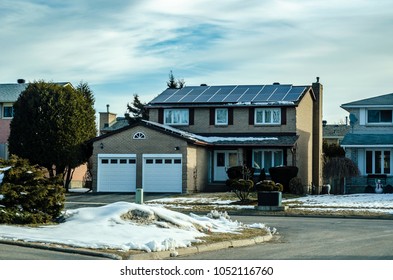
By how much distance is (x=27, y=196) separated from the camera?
2045 centimetres

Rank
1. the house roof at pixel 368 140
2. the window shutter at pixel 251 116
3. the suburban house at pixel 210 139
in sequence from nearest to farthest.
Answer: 1. the suburban house at pixel 210 139
2. the house roof at pixel 368 140
3. the window shutter at pixel 251 116

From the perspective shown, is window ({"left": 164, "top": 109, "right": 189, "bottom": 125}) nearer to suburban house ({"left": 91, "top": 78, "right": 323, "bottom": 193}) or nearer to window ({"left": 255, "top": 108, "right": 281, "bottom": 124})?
suburban house ({"left": 91, "top": 78, "right": 323, "bottom": 193})

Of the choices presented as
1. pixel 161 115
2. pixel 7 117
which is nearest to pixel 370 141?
pixel 161 115

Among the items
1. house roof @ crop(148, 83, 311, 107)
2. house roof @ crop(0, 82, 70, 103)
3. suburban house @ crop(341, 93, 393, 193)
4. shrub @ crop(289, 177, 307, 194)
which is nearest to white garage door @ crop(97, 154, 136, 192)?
house roof @ crop(148, 83, 311, 107)

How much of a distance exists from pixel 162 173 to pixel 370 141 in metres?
13.3

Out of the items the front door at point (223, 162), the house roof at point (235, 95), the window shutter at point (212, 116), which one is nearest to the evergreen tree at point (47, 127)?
the house roof at point (235, 95)

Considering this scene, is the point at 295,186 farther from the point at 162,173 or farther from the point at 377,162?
the point at 377,162

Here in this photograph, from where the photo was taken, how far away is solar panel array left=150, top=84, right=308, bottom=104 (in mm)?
47688

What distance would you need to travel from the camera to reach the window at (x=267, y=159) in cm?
4628

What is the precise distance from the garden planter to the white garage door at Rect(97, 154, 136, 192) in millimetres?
13047

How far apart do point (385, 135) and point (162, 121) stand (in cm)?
1422

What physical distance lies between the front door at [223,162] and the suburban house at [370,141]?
6.77m

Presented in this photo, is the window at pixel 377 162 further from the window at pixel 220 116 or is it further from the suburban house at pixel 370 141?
the window at pixel 220 116

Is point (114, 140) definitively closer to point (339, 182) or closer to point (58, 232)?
point (339, 182)
